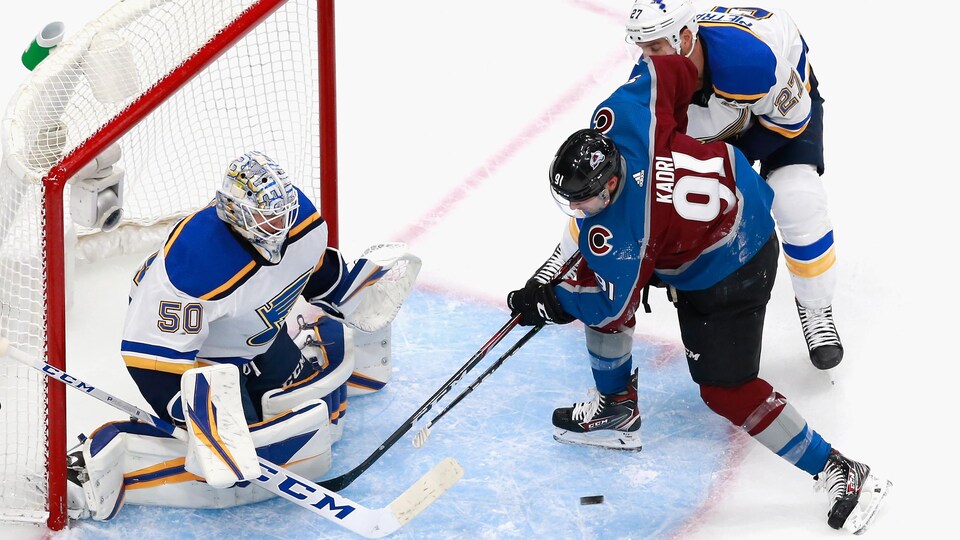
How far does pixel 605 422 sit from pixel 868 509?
0.69 m

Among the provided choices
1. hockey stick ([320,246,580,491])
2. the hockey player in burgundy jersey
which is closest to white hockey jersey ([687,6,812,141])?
the hockey player in burgundy jersey

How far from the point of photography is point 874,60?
552 cm

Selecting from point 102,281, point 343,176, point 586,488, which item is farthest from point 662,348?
point 102,281

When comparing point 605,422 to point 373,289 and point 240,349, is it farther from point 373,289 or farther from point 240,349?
point 240,349

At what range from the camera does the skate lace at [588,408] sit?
391cm

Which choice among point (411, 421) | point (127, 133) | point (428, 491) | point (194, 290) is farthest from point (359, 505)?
point (127, 133)

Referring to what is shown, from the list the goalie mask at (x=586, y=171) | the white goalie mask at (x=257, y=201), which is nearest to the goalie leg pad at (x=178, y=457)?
the white goalie mask at (x=257, y=201)

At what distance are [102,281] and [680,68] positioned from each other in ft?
6.10

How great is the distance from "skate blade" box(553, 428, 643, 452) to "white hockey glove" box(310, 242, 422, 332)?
0.54 meters

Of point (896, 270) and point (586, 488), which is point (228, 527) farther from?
point (896, 270)

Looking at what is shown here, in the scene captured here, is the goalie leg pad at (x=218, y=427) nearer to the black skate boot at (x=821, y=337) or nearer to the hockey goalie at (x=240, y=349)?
the hockey goalie at (x=240, y=349)

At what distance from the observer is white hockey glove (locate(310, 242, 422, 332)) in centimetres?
378

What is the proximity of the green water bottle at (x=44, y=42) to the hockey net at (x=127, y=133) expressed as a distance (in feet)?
0.44

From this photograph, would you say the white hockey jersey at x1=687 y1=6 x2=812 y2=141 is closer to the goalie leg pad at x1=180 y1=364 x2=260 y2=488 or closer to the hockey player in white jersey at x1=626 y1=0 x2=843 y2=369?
the hockey player in white jersey at x1=626 y1=0 x2=843 y2=369
